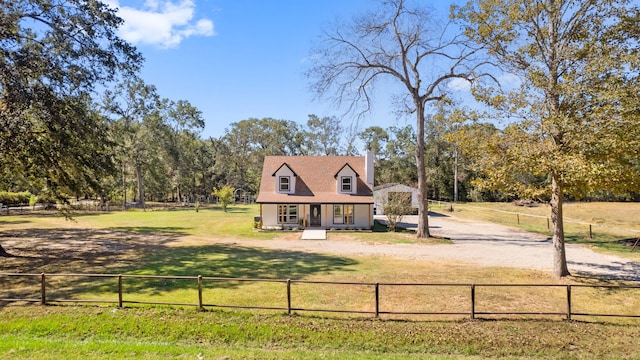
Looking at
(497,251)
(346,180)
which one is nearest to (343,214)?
(346,180)

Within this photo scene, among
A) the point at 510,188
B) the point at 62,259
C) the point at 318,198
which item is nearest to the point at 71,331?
the point at 62,259

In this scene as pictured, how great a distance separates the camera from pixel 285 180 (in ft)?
105

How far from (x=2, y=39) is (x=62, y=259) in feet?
33.0

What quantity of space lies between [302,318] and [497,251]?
14936mm

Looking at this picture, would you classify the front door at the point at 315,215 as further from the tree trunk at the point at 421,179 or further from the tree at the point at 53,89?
the tree at the point at 53,89

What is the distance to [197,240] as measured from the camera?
24.6m

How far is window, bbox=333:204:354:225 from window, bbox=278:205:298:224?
3.26 m

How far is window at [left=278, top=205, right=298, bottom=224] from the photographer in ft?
101

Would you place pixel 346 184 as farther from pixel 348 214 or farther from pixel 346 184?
pixel 348 214

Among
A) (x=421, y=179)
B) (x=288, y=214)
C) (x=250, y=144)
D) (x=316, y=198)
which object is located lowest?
(x=288, y=214)

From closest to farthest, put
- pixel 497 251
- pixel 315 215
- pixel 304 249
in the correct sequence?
pixel 497 251
pixel 304 249
pixel 315 215

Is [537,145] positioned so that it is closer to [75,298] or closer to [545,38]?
[545,38]

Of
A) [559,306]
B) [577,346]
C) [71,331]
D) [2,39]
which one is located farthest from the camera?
[2,39]

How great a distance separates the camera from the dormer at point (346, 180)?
32.2 metres
